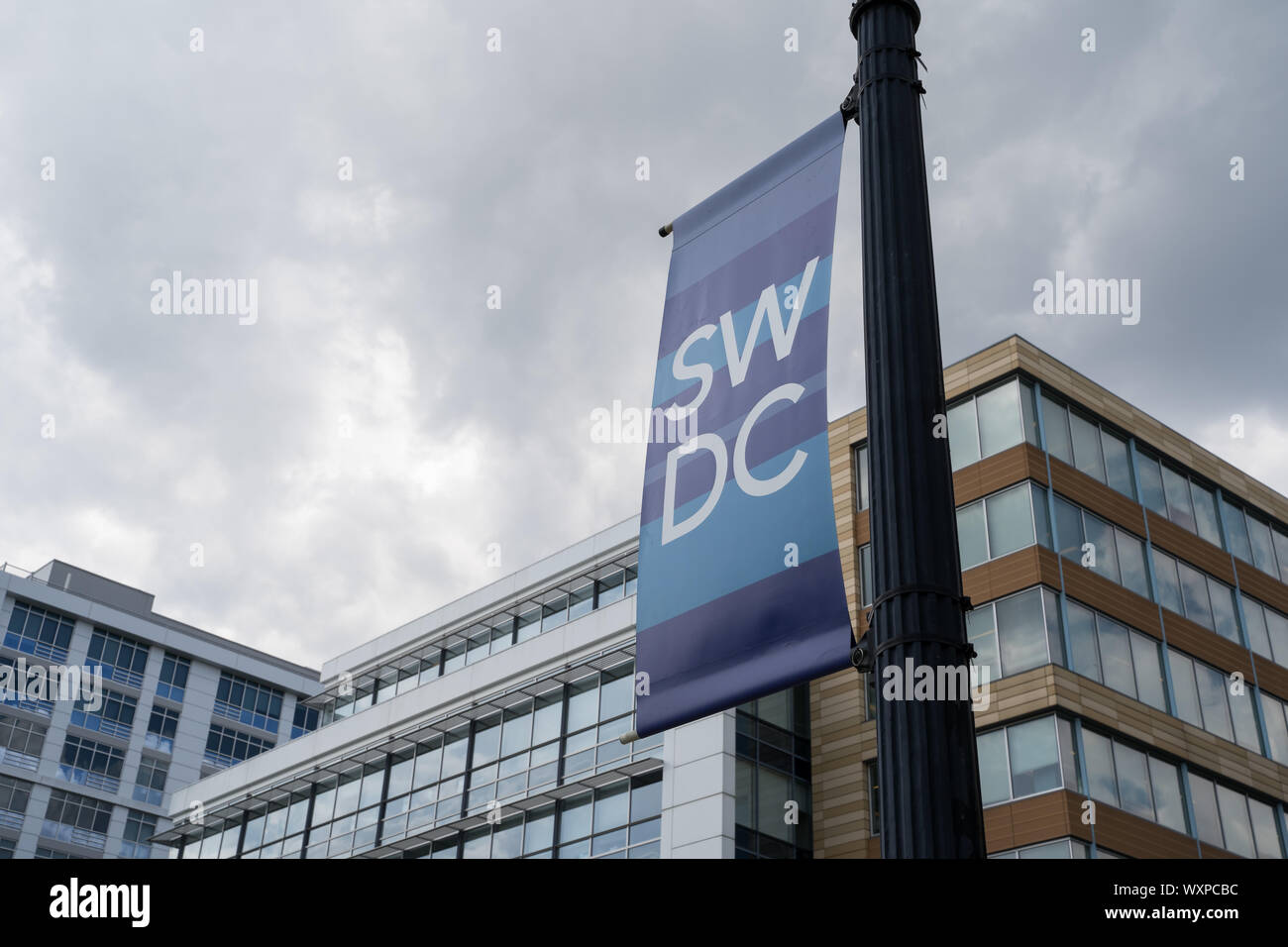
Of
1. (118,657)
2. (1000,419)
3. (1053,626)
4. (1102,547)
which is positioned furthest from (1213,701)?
(118,657)

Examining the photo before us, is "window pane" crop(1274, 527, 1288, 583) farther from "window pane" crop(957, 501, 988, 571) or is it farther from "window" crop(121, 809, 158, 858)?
"window" crop(121, 809, 158, 858)

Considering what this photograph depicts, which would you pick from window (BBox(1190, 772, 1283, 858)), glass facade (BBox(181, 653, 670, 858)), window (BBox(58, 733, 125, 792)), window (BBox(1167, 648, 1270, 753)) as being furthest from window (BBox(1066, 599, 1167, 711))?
window (BBox(58, 733, 125, 792))

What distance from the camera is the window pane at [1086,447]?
33.8m

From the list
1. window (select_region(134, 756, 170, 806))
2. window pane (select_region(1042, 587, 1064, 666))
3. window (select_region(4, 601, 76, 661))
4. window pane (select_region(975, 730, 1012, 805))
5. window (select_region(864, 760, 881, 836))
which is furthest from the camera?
window (select_region(134, 756, 170, 806))

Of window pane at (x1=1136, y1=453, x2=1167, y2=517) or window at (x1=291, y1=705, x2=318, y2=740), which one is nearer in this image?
window pane at (x1=1136, y1=453, x2=1167, y2=517)

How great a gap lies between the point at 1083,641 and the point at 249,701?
66349 mm

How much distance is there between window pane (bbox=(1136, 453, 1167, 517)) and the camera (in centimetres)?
3531

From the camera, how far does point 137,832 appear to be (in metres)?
76.1

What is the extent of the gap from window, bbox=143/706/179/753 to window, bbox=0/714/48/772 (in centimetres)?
659

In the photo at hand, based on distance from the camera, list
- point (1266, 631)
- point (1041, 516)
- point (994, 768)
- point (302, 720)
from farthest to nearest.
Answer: point (302, 720) < point (1266, 631) < point (1041, 516) < point (994, 768)

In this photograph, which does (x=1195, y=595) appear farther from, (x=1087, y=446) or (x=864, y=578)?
(x=864, y=578)

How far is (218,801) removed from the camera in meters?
45.6
